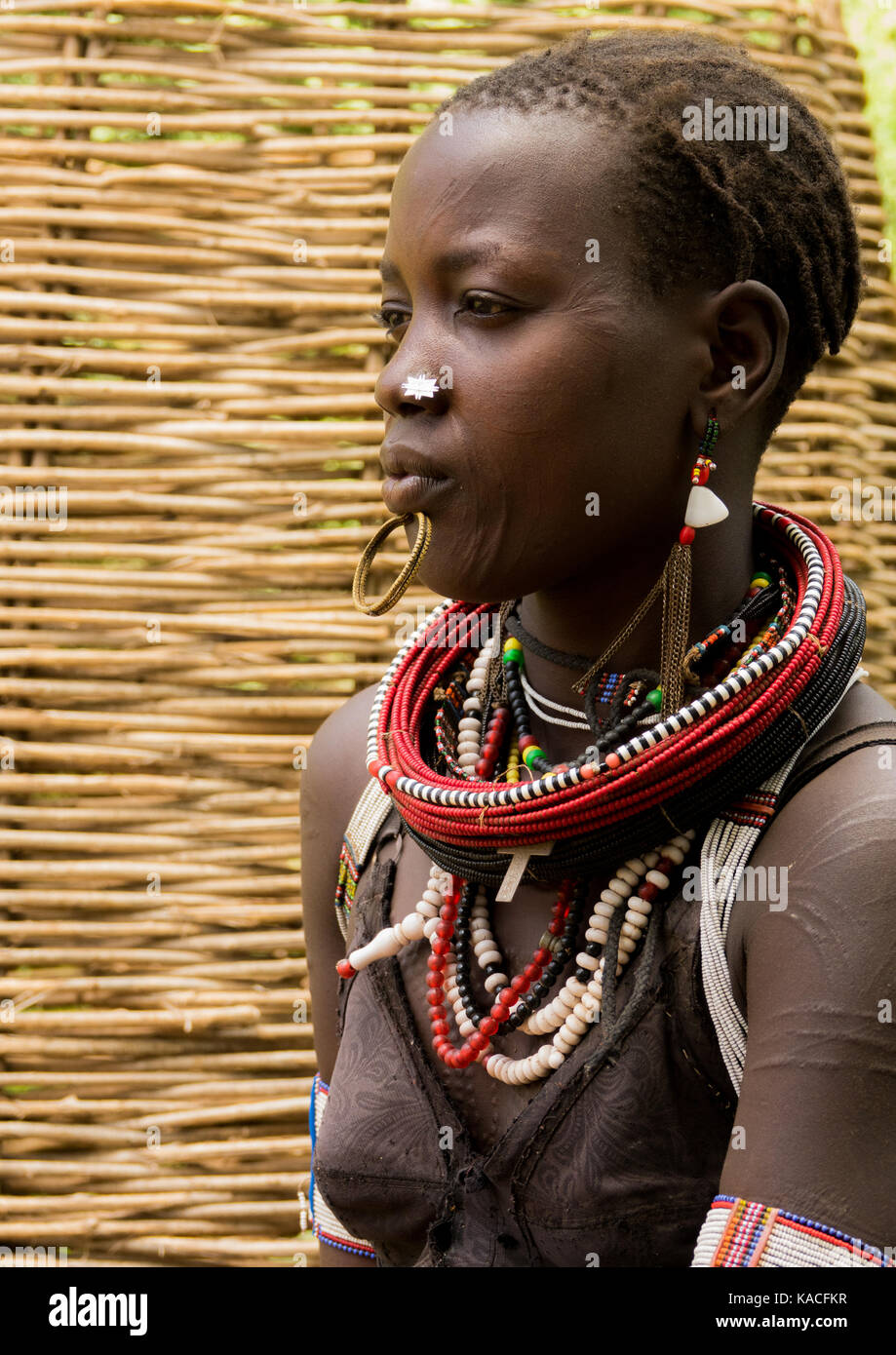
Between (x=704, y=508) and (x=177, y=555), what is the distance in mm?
1521

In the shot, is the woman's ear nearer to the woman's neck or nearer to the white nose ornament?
the woman's neck

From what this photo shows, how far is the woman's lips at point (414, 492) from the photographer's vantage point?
1.72 meters

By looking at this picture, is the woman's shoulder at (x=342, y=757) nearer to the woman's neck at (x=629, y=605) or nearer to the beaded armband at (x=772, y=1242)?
the woman's neck at (x=629, y=605)

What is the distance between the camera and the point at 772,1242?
59.0 inches

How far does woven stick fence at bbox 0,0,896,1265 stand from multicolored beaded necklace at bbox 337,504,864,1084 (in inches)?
39.5

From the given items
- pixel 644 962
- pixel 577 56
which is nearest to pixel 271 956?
pixel 644 962

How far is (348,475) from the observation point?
3049 millimetres

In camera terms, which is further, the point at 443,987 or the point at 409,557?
the point at 443,987

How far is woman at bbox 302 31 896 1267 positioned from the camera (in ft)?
5.18

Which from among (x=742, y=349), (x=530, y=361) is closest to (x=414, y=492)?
(x=530, y=361)

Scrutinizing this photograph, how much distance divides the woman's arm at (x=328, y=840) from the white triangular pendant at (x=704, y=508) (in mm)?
730

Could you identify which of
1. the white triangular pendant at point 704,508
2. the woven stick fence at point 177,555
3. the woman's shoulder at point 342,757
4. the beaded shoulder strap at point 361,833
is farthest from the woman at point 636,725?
the woven stick fence at point 177,555

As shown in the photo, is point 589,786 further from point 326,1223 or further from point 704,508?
point 326,1223
